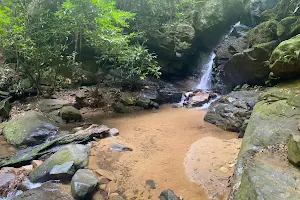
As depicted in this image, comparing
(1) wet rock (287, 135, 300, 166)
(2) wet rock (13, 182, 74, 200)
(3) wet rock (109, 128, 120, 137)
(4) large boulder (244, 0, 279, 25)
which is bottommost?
(2) wet rock (13, 182, 74, 200)

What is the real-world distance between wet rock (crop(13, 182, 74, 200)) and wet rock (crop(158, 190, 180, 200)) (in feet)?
5.32

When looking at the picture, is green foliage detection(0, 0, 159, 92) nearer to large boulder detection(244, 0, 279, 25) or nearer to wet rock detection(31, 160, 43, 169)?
wet rock detection(31, 160, 43, 169)

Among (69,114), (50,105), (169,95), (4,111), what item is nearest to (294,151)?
(69,114)

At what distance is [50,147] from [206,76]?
10.9m

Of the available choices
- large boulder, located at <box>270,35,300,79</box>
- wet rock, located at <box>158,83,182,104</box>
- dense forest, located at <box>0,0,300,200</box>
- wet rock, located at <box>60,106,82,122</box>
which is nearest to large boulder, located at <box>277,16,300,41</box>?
dense forest, located at <box>0,0,300,200</box>

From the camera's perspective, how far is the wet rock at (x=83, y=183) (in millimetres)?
4238

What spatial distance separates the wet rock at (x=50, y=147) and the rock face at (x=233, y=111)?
3.84 m

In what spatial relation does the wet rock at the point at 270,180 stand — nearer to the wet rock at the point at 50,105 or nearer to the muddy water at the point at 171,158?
the muddy water at the point at 171,158

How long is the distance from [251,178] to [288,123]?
2143 mm

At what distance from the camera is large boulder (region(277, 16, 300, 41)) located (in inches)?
367

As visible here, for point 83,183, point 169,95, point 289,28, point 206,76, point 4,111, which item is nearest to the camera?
point 83,183

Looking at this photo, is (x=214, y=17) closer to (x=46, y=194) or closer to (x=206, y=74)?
(x=206, y=74)

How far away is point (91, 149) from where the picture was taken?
605cm

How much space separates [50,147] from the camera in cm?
617
